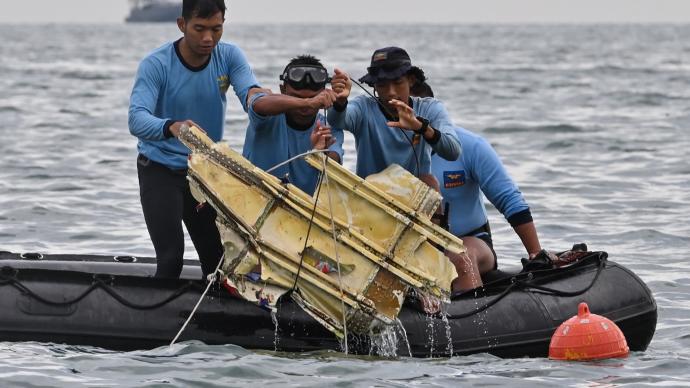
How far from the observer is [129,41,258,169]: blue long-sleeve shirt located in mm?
8906

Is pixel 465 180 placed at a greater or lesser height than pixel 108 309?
A: greater

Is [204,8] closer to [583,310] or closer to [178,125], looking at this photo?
[178,125]

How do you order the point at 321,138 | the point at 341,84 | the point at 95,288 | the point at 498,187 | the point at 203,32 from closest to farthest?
1. the point at 321,138
2. the point at 341,84
3. the point at 203,32
4. the point at 95,288
5. the point at 498,187

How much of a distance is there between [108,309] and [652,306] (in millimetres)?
3453

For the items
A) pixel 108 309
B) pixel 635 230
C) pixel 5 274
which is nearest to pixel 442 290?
pixel 108 309

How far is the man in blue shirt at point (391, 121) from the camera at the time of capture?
345 inches

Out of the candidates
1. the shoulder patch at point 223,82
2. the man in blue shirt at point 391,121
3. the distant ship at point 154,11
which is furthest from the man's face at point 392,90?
the distant ship at point 154,11

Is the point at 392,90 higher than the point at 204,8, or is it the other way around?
the point at 204,8

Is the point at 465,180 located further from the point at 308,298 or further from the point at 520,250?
the point at 520,250

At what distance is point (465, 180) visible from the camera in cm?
985

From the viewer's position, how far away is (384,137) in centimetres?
902

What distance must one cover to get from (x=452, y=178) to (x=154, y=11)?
167593 mm

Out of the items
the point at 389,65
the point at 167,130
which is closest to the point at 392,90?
the point at 389,65

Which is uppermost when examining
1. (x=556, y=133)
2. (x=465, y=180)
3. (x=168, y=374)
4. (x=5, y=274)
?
(x=556, y=133)
